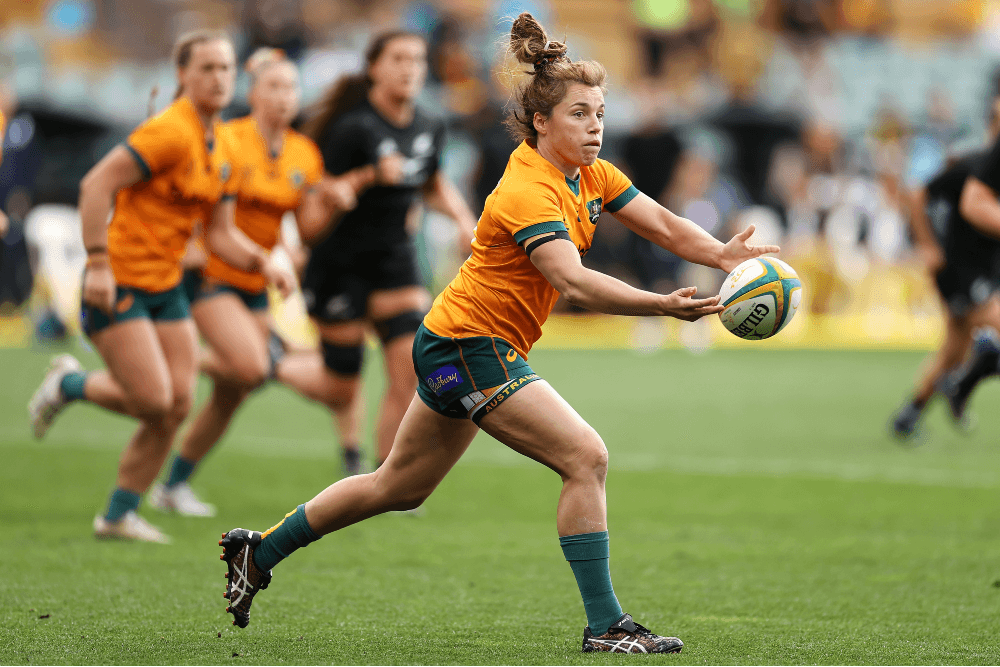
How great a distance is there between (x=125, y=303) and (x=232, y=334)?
1113 millimetres

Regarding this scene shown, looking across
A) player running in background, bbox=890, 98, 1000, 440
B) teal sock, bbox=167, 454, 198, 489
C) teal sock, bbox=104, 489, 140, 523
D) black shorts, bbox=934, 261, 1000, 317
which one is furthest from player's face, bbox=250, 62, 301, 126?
black shorts, bbox=934, 261, 1000, 317

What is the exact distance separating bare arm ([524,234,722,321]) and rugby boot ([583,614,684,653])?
40.6 inches

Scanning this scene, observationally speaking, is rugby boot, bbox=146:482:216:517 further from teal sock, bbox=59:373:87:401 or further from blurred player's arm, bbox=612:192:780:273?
blurred player's arm, bbox=612:192:780:273

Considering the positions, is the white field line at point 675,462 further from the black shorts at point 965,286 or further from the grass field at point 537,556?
the black shorts at point 965,286

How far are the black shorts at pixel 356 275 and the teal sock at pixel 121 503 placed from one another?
194 centimetres

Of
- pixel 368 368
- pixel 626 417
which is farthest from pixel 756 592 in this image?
pixel 368 368

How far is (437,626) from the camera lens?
4551 mm

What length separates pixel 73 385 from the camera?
6770mm

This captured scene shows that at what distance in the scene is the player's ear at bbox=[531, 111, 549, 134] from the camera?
13.9 feet

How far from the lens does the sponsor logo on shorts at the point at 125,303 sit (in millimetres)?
6082

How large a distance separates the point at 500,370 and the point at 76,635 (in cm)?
173

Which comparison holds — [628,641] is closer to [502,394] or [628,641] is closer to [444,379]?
[502,394]

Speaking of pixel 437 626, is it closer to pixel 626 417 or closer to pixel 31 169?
pixel 626 417

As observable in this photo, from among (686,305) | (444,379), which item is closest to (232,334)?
(444,379)
